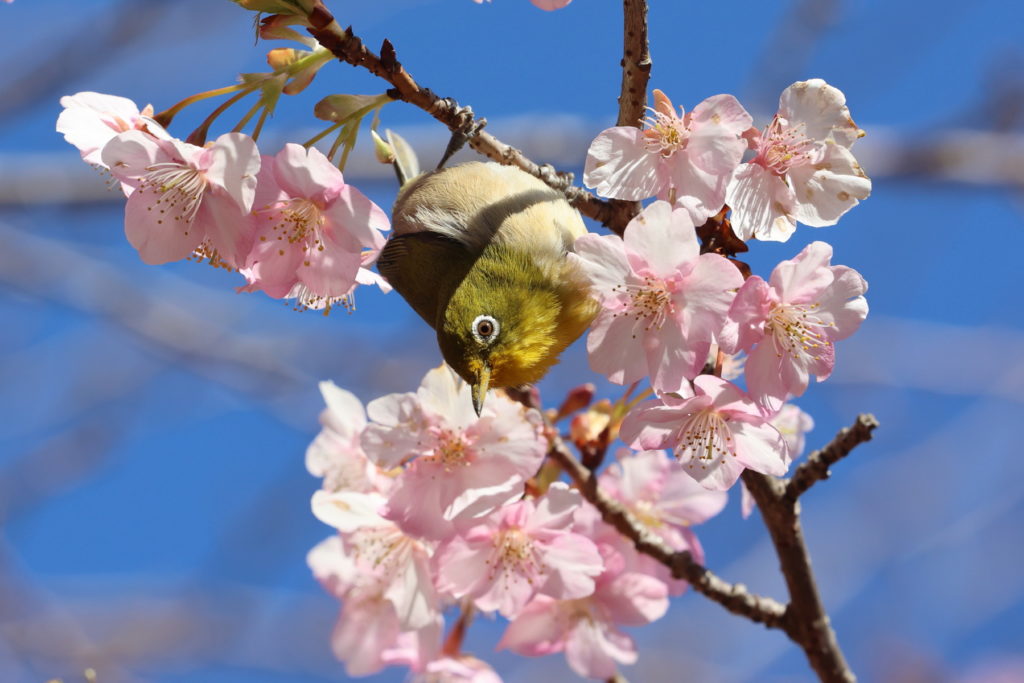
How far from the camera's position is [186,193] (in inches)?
77.6

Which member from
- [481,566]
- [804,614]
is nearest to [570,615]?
[481,566]

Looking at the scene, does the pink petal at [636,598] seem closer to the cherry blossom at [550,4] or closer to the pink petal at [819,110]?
the pink petal at [819,110]

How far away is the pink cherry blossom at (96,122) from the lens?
197 centimetres

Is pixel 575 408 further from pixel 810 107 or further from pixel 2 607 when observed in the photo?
pixel 2 607

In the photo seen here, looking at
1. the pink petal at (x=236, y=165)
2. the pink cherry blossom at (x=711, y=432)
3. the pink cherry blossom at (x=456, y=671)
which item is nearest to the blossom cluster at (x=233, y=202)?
the pink petal at (x=236, y=165)

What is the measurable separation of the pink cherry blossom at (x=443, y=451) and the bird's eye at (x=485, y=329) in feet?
0.70

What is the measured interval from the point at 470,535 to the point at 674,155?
3.27 feet

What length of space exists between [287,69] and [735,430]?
1108 mm

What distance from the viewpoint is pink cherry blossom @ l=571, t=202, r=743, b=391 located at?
184 centimetres

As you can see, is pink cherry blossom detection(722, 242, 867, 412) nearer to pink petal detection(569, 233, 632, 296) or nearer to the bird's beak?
pink petal detection(569, 233, 632, 296)

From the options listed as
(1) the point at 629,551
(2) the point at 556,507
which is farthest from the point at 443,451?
(1) the point at 629,551

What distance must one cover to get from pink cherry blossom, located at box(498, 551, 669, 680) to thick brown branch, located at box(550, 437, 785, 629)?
10 cm

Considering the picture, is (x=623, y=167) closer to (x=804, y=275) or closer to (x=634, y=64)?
(x=634, y=64)

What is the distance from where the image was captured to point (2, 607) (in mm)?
7246
